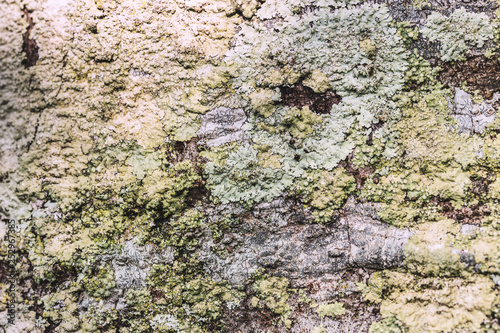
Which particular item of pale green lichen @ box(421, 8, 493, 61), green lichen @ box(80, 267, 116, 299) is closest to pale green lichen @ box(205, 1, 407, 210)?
pale green lichen @ box(421, 8, 493, 61)

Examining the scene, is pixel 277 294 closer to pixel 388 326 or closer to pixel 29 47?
pixel 388 326

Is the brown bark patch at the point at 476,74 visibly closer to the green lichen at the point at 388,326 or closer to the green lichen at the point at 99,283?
the green lichen at the point at 388,326

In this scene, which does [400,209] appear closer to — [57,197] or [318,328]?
[318,328]

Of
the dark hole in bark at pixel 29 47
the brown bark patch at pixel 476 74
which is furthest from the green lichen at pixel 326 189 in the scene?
the dark hole in bark at pixel 29 47

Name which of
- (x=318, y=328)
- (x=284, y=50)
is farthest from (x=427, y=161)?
(x=318, y=328)

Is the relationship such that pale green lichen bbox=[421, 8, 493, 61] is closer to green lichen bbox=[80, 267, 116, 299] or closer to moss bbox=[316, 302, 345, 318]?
moss bbox=[316, 302, 345, 318]

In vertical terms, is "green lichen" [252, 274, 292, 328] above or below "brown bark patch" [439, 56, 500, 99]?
below
